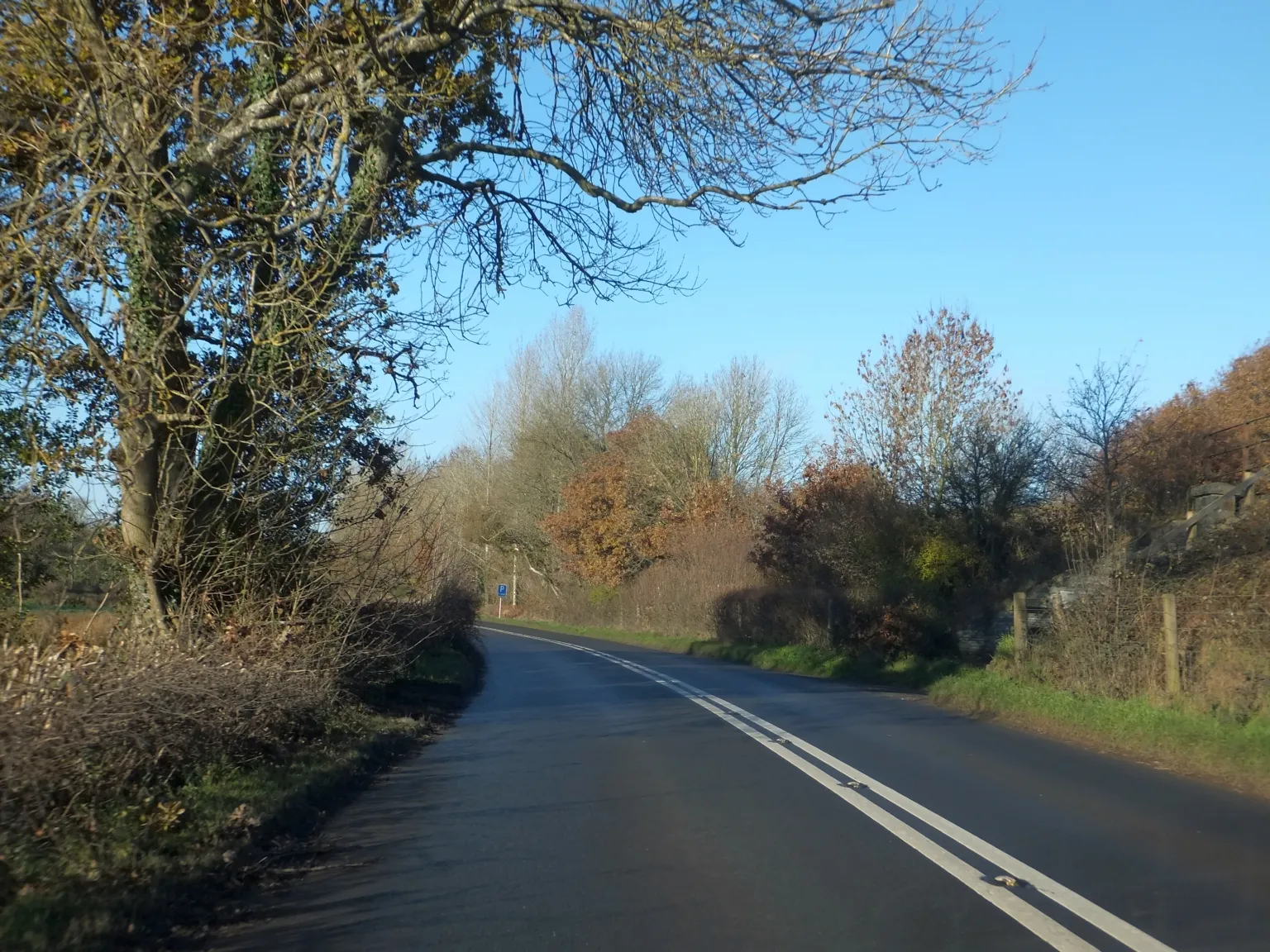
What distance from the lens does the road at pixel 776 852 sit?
5.86 meters

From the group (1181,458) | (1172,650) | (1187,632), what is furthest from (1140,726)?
(1181,458)

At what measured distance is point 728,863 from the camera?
23.6 feet

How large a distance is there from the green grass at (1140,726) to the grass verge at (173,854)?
8097 millimetres

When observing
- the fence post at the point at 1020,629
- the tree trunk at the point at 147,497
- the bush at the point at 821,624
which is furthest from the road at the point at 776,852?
the bush at the point at 821,624

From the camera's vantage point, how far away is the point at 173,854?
6879 mm

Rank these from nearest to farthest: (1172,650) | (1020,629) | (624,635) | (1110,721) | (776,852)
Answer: (776,852) → (1110,721) → (1172,650) → (1020,629) → (624,635)

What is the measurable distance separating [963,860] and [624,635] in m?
39.3

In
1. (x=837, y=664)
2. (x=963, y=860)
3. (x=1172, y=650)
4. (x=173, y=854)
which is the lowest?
(x=963, y=860)

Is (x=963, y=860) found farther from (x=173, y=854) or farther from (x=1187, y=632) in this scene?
(x=1187, y=632)

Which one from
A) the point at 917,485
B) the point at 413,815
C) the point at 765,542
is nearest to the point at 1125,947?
the point at 413,815

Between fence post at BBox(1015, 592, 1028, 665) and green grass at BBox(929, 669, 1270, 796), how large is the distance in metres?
0.55

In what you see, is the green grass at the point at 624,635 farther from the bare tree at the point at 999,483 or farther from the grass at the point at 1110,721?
the grass at the point at 1110,721

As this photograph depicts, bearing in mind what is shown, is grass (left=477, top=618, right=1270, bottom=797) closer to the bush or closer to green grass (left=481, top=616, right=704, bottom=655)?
the bush

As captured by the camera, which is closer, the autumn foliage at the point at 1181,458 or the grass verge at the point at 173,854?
the grass verge at the point at 173,854
